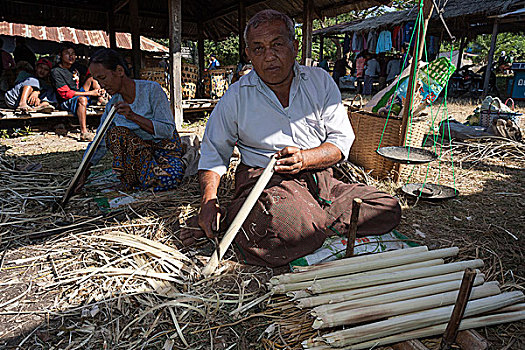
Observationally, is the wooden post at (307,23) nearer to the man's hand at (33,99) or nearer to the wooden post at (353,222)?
the man's hand at (33,99)

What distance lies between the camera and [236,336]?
139cm

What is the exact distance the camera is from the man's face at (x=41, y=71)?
5.60m

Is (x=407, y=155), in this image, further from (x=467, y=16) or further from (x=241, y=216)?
(x=467, y=16)

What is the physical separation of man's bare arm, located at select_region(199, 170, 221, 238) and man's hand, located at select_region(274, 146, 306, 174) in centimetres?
37

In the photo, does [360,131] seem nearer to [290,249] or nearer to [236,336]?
[290,249]

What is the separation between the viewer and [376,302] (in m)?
1.30

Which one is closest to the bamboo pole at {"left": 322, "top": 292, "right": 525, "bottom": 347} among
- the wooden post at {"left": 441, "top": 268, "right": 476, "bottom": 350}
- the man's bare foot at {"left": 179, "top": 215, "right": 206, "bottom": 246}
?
the wooden post at {"left": 441, "top": 268, "right": 476, "bottom": 350}

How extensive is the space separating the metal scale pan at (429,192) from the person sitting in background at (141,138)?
6.39 ft

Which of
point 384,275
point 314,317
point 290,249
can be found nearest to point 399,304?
point 384,275

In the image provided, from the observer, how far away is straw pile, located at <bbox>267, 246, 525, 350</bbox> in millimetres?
1214

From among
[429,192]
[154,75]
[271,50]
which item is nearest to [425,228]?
[429,192]

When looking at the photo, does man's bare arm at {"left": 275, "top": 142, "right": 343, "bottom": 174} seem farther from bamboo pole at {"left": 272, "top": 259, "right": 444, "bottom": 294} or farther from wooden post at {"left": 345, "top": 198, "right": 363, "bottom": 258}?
bamboo pole at {"left": 272, "top": 259, "right": 444, "bottom": 294}

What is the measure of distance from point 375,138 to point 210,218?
2.16 meters

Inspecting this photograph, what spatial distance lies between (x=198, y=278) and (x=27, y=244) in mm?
1151
